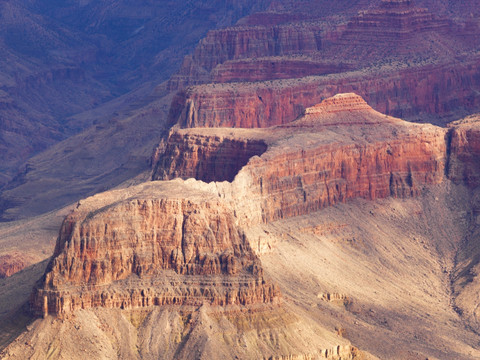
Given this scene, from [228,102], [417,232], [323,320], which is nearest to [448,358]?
[323,320]

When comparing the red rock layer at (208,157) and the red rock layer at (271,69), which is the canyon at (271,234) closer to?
the red rock layer at (208,157)

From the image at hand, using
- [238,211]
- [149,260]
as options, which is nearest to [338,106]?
[238,211]

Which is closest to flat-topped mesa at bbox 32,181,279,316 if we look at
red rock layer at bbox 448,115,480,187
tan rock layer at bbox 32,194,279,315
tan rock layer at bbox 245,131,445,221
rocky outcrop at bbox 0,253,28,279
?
tan rock layer at bbox 32,194,279,315

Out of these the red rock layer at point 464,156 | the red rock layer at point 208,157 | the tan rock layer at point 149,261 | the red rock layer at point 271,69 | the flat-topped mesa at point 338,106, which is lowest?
the red rock layer at point 271,69

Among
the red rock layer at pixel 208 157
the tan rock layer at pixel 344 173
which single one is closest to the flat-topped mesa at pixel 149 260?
the tan rock layer at pixel 344 173

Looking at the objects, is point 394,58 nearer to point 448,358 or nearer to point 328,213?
point 328,213

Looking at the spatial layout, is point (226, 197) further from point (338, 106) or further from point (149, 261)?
point (338, 106)

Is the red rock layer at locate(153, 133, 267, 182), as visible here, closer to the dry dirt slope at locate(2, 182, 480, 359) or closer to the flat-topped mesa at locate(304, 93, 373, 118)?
the dry dirt slope at locate(2, 182, 480, 359)
